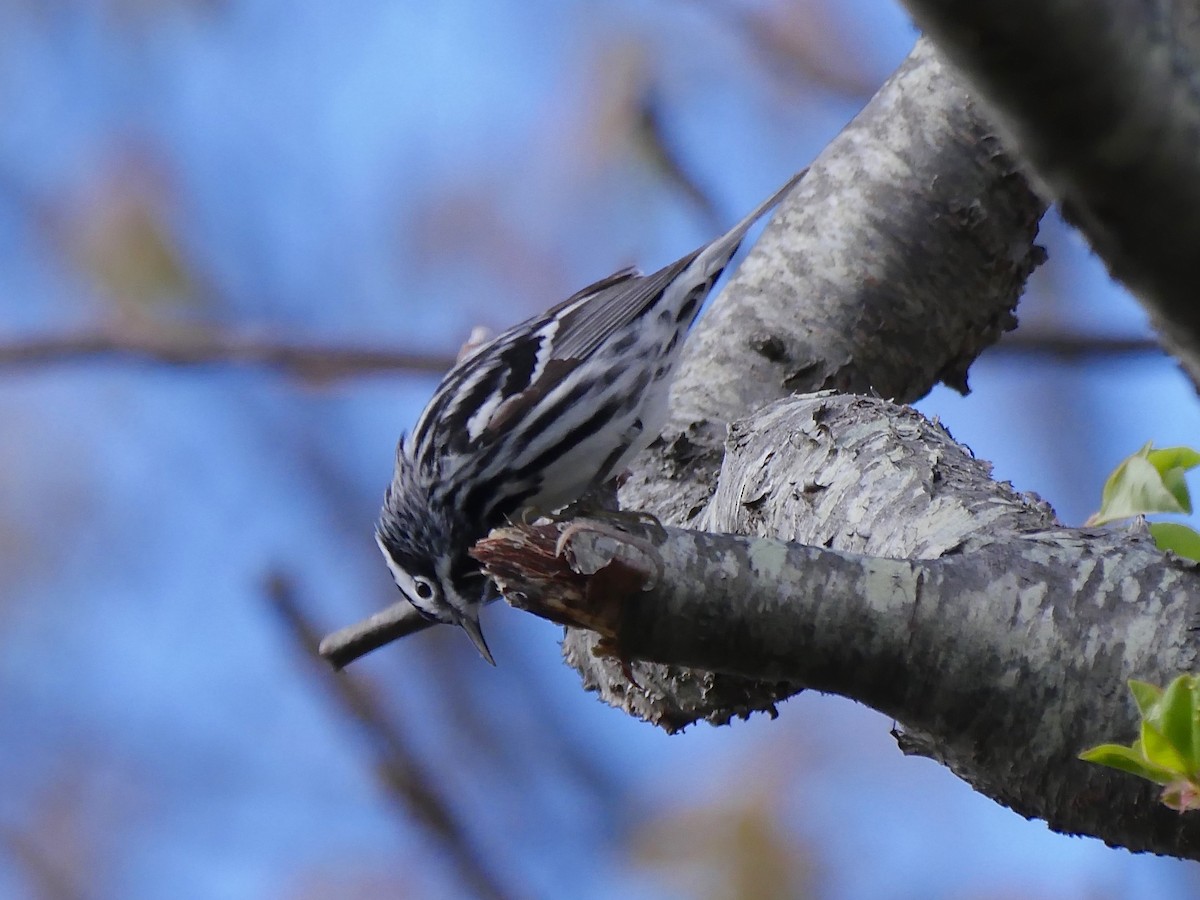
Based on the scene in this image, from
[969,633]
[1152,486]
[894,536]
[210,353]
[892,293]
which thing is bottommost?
[969,633]

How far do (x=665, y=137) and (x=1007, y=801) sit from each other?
2.52 metres

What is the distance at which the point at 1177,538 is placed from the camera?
1.61 m

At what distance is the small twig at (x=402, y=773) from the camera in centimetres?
189

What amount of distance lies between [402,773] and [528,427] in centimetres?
133

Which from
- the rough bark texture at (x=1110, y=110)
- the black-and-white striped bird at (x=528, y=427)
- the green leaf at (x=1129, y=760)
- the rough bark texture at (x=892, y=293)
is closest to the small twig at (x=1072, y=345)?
the rough bark texture at (x=892, y=293)

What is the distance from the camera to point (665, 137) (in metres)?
3.77

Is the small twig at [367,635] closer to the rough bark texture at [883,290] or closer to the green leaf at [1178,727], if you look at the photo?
the rough bark texture at [883,290]

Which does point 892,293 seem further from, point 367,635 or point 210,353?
point 210,353

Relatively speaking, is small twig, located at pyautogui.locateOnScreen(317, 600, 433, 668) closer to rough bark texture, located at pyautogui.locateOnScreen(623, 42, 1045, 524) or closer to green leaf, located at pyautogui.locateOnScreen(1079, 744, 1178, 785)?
rough bark texture, located at pyautogui.locateOnScreen(623, 42, 1045, 524)

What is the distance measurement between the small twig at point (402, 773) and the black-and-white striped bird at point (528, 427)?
778mm

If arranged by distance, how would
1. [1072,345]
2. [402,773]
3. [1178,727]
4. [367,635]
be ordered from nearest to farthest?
[1178,727] → [402,773] → [367,635] → [1072,345]

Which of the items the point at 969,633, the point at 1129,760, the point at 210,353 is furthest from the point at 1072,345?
the point at 210,353

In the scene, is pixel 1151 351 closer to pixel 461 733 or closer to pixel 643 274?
pixel 643 274

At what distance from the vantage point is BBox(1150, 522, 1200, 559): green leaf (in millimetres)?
1594
